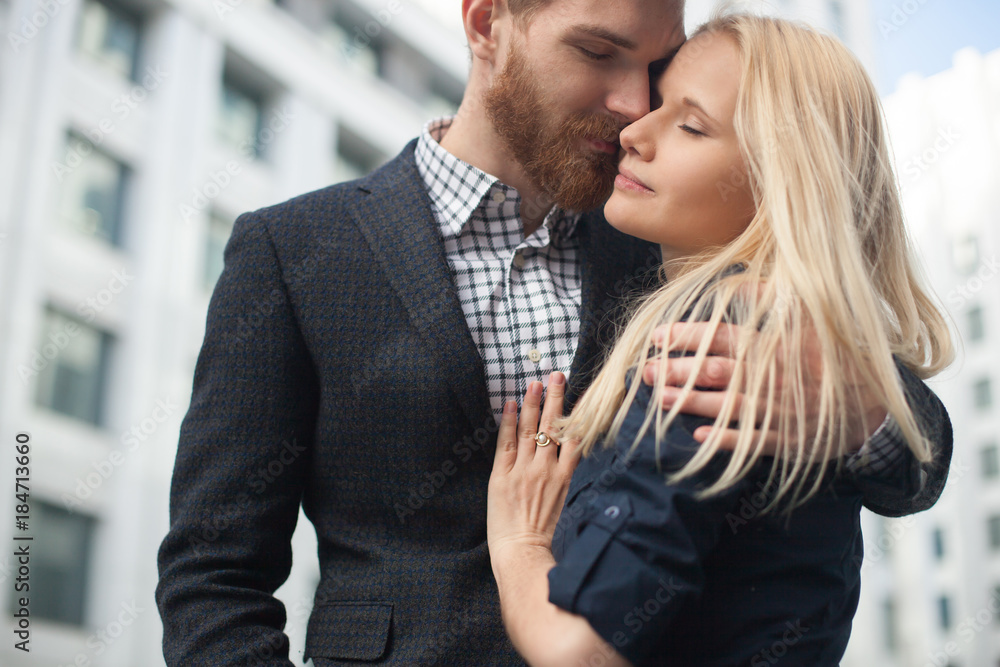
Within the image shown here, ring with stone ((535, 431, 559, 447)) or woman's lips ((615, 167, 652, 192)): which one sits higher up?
woman's lips ((615, 167, 652, 192))

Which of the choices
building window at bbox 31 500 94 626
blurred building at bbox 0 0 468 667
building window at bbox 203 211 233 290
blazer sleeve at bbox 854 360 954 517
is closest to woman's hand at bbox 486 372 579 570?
blazer sleeve at bbox 854 360 954 517

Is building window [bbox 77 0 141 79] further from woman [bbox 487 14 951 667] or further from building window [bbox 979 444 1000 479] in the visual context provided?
building window [bbox 979 444 1000 479]

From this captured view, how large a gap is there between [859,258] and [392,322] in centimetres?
77

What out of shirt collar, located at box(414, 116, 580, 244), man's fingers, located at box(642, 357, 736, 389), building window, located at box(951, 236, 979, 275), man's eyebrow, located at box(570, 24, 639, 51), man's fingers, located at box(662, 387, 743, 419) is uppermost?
building window, located at box(951, 236, 979, 275)

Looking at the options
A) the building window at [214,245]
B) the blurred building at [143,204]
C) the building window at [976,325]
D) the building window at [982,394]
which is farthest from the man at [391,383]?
the building window at [976,325]

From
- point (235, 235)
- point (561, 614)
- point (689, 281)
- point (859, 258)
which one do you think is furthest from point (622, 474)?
point (235, 235)

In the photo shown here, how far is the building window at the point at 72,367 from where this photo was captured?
6.04m

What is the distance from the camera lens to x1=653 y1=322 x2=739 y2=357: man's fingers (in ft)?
3.57

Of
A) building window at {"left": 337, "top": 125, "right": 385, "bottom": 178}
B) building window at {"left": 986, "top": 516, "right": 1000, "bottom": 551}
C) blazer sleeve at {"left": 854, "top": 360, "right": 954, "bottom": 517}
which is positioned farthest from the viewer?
building window at {"left": 986, "top": 516, "right": 1000, "bottom": 551}

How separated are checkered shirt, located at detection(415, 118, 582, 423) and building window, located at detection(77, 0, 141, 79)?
20.5 ft

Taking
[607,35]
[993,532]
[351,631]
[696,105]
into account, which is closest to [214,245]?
[607,35]

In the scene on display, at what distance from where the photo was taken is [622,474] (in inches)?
40.1

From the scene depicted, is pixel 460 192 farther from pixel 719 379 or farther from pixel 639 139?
pixel 719 379

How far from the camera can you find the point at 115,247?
6.88 m
